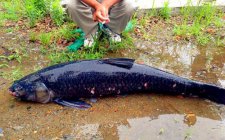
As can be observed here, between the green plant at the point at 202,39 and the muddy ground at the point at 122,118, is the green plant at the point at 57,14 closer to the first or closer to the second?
the muddy ground at the point at 122,118

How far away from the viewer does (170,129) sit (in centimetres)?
386

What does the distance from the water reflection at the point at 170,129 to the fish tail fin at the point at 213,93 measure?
0.99 ft

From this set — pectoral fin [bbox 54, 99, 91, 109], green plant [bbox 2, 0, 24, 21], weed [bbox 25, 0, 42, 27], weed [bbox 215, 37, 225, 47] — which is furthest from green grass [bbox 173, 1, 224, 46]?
green plant [bbox 2, 0, 24, 21]

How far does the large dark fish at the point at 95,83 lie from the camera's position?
13.5ft

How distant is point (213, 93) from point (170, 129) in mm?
752

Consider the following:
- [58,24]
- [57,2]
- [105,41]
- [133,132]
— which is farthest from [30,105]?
[57,2]

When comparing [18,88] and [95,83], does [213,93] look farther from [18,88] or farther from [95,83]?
[18,88]

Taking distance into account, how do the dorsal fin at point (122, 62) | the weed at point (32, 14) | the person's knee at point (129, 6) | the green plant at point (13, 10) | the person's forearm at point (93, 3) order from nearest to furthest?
the dorsal fin at point (122, 62) < the person's forearm at point (93, 3) < the person's knee at point (129, 6) < the weed at point (32, 14) < the green plant at point (13, 10)

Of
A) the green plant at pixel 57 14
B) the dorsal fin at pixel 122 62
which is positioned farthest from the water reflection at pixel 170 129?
the green plant at pixel 57 14

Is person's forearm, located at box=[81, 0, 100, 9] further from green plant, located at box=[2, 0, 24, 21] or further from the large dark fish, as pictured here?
green plant, located at box=[2, 0, 24, 21]

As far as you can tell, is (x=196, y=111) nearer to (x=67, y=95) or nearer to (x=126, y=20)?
(x=67, y=95)

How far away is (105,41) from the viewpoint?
18.9 feet

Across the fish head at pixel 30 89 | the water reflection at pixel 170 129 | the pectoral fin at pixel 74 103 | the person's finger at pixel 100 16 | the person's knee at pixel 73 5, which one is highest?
the person's knee at pixel 73 5

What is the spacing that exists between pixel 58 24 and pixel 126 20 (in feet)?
4.52
